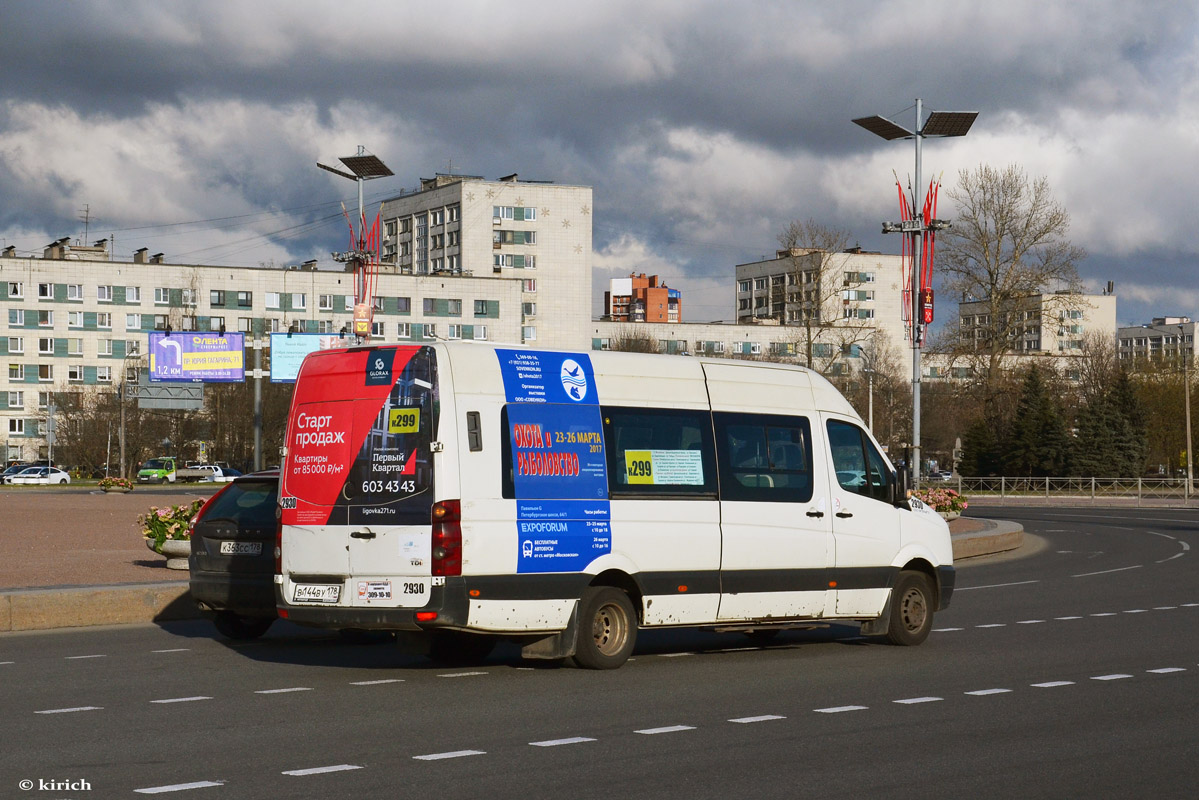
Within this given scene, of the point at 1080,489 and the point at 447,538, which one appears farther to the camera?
the point at 1080,489

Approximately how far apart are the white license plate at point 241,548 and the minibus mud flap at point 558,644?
340 cm

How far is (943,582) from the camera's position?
Answer: 45.8 feet

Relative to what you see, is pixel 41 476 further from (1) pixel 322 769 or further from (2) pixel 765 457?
(1) pixel 322 769

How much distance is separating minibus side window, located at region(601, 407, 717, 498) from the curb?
20.8ft

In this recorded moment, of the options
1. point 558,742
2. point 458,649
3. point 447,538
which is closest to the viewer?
point 558,742

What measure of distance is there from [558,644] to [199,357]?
57.4m

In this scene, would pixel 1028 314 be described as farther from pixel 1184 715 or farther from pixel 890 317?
pixel 890 317

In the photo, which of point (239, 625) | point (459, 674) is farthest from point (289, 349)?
point (459, 674)

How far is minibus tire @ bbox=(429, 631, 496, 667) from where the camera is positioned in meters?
12.3

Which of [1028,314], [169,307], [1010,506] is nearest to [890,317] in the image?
[169,307]

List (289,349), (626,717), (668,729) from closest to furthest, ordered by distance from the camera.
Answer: (668,729)
(626,717)
(289,349)

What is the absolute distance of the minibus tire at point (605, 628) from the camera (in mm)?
11492

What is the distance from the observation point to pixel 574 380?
39.0 feet

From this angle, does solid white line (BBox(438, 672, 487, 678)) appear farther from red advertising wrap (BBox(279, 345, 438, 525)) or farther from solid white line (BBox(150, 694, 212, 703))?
solid white line (BBox(150, 694, 212, 703))
